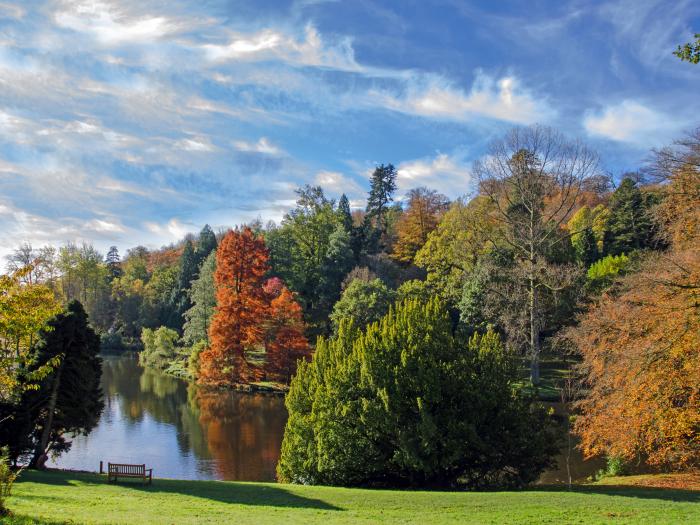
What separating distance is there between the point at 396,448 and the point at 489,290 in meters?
26.7

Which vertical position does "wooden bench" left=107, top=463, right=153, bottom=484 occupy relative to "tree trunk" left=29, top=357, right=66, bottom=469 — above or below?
below

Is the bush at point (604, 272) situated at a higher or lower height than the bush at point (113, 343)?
higher

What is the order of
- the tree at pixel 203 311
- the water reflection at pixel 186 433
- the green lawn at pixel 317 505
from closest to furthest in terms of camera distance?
the green lawn at pixel 317 505 → the water reflection at pixel 186 433 → the tree at pixel 203 311

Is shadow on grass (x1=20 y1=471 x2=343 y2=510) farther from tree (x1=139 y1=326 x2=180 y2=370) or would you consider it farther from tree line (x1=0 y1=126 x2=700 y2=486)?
tree (x1=139 y1=326 x2=180 y2=370)

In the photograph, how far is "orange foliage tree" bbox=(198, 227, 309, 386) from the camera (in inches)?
1953

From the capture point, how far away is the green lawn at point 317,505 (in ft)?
46.0

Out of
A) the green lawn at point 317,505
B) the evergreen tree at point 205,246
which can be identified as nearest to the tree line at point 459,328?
the green lawn at point 317,505

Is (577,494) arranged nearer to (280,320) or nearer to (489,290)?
(489,290)

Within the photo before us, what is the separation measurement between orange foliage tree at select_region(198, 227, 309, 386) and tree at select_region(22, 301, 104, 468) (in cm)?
2322

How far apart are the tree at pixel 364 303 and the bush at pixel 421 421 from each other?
24.3 metres

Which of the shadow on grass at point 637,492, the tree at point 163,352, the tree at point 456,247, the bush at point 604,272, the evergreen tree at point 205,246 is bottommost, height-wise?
the shadow on grass at point 637,492

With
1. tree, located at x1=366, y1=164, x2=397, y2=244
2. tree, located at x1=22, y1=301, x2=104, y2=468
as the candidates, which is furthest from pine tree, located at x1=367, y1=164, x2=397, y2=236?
tree, located at x1=22, y1=301, x2=104, y2=468

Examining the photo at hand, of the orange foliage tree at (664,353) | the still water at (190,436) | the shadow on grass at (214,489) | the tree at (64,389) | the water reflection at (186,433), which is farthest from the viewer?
the water reflection at (186,433)

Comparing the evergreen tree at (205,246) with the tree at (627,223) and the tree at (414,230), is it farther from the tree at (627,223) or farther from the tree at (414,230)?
the tree at (627,223)
